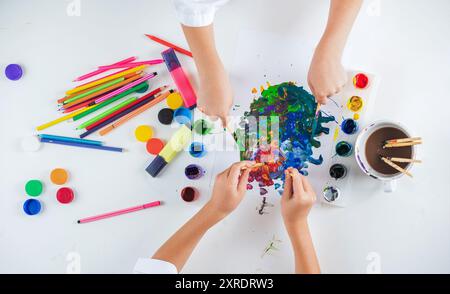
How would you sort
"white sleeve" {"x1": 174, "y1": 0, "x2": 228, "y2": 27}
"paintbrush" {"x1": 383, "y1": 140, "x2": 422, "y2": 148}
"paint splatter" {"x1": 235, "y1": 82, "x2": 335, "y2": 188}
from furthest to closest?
"paint splatter" {"x1": 235, "y1": 82, "x2": 335, "y2": 188} < "paintbrush" {"x1": 383, "y1": 140, "x2": 422, "y2": 148} < "white sleeve" {"x1": 174, "y1": 0, "x2": 228, "y2": 27}

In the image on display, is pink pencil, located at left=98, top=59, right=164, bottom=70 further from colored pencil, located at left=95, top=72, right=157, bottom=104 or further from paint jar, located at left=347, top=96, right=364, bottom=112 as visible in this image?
paint jar, located at left=347, top=96, right=364, bottom=112

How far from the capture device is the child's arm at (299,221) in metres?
0.86

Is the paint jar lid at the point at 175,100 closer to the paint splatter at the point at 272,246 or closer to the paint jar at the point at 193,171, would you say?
the paint jar at the point at 193,171

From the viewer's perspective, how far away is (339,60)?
2.88 ft

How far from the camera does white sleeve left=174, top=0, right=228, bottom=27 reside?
706 mm

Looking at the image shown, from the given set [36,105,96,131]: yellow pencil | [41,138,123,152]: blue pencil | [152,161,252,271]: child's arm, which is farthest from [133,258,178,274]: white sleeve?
[36,105,96,131]: yellow pencil

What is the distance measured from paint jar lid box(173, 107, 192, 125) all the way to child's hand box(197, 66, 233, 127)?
33 mm

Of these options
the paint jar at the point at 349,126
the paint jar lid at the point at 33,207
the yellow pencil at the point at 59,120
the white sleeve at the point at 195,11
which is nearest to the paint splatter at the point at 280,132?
the paint jar at the point at 349,126

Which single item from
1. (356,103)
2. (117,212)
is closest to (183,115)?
(117,212)

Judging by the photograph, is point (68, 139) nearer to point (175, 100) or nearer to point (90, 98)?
point (90, 98)

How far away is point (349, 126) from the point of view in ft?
2.96

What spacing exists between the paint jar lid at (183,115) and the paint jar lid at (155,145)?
62mm

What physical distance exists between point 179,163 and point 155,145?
6 cm
